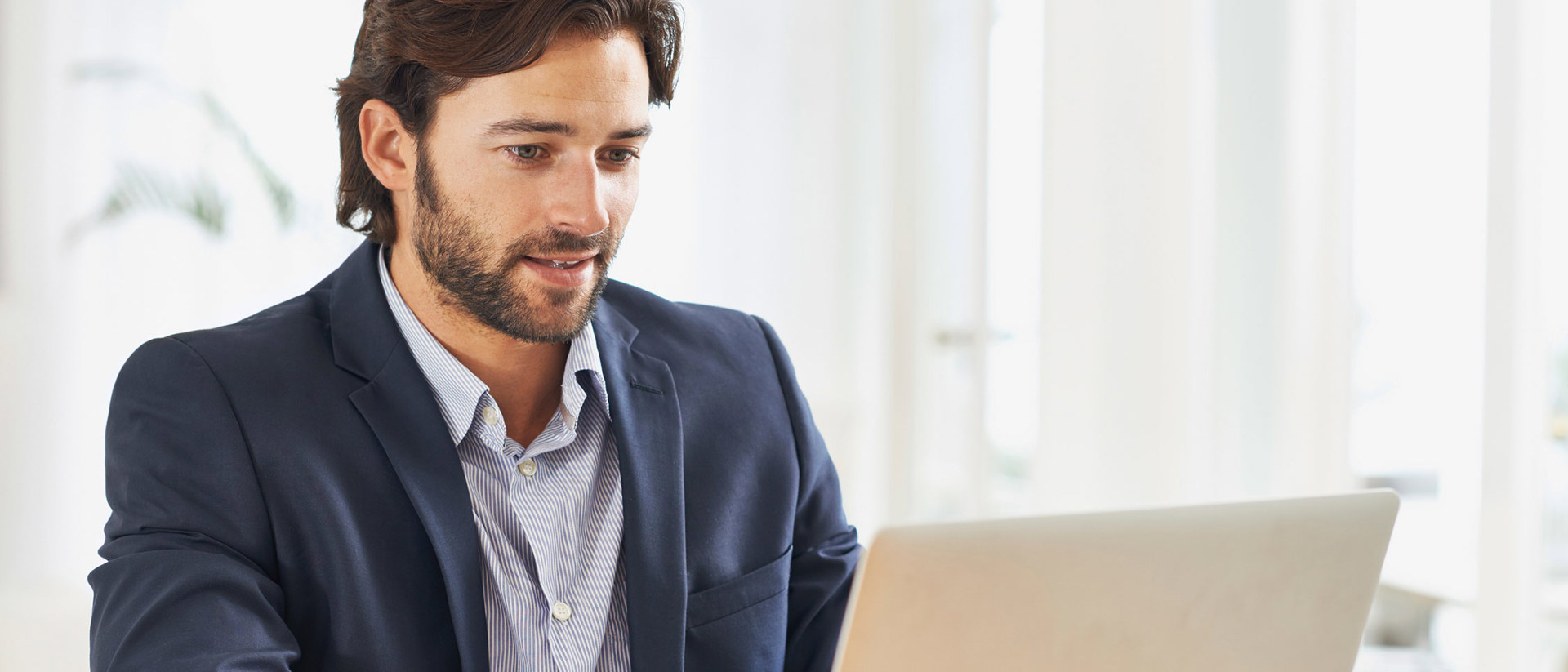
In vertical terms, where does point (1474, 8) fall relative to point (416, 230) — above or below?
above

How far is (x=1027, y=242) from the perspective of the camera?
3.03 meters

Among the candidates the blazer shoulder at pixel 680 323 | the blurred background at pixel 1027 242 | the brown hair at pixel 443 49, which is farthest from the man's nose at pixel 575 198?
the blurred background at pixel 1027 242

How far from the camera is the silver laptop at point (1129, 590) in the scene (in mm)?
695

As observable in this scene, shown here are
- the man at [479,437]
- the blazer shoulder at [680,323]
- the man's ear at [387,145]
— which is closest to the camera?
the man at [479,437]

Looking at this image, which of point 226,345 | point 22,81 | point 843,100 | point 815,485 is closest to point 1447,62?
point 815,485

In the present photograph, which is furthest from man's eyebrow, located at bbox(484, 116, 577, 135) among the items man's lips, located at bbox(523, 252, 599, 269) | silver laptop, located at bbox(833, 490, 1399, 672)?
silver laptop, located at bbox(833, 490, 1399, 672)

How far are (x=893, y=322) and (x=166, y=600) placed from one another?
110 inches

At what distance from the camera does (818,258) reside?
3.87 m

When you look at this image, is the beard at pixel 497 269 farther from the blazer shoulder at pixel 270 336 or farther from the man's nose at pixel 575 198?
the blazer shoulder at pixel 270 336

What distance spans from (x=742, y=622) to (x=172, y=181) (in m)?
2.44

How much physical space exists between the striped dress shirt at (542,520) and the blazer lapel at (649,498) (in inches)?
1.2

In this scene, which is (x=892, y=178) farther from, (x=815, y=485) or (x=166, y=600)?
(x=166, y=600)

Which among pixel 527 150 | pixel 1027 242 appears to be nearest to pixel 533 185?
pixel 527 150

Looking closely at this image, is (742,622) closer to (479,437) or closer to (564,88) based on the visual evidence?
(479,437)
